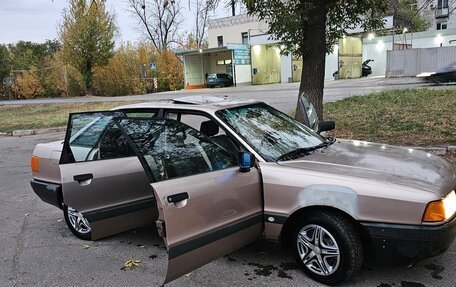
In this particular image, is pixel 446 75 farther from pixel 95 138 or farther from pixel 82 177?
pixel 82 177

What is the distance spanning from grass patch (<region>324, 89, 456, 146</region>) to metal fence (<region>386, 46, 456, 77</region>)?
1675cm

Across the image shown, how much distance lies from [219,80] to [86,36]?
44.1ft

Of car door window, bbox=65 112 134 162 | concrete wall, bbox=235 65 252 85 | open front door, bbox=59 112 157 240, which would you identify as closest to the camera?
open front door, bbox=59 112 157 240

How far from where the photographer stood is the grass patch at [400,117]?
337 inches

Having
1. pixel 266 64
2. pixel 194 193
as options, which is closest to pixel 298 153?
pixel 194 193

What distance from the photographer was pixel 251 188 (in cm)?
342

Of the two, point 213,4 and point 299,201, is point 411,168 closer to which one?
point 299,201

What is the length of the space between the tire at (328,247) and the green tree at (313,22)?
4794 millimetres

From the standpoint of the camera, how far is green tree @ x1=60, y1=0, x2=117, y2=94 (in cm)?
3834

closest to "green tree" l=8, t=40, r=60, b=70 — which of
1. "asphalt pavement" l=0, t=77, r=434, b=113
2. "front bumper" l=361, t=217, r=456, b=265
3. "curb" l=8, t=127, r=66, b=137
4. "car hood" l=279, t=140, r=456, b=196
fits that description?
"asphalt pavement" l=0, t=77, r=434, b=113

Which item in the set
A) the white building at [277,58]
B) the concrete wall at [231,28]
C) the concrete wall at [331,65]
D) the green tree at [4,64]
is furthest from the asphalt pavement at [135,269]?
the green tree at [4,64]

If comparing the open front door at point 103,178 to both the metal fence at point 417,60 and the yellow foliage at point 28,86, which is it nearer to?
the metal fence at point 417,60

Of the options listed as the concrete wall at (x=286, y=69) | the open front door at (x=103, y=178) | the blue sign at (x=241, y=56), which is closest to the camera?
the open front door at (x=103, y=178)

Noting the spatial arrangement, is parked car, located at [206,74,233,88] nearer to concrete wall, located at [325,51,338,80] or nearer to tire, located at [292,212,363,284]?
concrete wall, located at [325,51,338,80]
